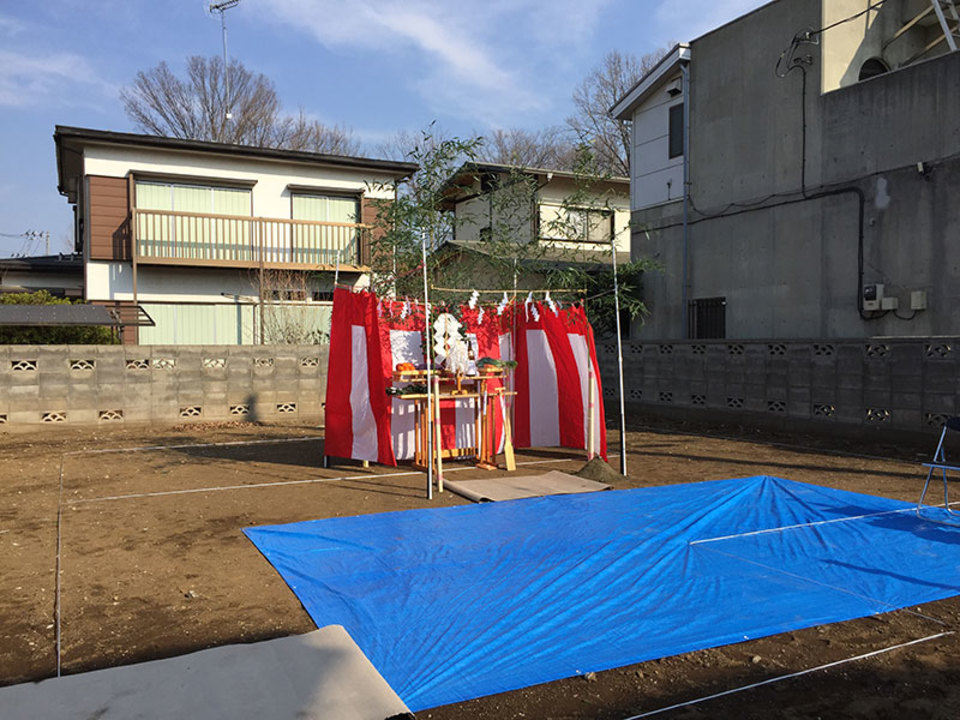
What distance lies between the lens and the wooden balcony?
45.7 ft

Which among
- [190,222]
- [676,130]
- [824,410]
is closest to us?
[824,410]

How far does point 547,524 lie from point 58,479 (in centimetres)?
457

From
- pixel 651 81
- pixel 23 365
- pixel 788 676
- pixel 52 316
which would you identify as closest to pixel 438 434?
pixel 788 676

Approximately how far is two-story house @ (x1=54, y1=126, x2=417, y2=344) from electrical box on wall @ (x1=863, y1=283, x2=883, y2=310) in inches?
320

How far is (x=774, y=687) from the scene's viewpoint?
2.71 m

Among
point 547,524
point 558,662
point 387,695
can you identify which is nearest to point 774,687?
point 558,662

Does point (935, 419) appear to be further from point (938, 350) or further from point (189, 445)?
point (189, 445)

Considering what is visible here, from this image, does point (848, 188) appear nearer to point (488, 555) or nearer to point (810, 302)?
point (810, 302)

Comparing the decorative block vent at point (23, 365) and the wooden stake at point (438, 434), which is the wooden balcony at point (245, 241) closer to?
the decorative block vent at point (23, 365)

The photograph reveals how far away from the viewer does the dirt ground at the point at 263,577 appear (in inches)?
105

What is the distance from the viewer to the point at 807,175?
10.7 m

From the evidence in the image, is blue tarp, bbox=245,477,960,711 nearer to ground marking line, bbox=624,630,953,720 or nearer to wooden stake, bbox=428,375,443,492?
ground marking line, bbox=624,630,953,720

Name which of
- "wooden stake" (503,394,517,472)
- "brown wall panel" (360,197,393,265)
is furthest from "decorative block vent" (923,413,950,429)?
"brown wall panel" (360,197,393,265)

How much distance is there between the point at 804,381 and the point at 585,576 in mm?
6625
